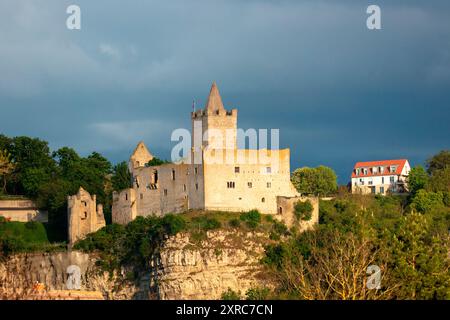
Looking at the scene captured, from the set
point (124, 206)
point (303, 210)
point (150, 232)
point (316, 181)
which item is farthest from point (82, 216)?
point (316, 181)

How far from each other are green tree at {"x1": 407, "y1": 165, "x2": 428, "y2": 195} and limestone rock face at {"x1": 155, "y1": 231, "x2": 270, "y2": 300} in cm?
1687

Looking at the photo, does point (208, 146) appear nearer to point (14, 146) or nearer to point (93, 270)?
point (93, 270)

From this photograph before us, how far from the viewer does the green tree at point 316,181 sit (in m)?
99.9

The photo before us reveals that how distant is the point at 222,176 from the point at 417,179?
1952 cm

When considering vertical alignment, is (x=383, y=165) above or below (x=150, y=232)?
above

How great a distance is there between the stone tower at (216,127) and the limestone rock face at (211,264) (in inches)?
244

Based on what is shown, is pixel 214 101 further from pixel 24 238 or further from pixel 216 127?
pixel 24 238

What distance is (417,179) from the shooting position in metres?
94.5

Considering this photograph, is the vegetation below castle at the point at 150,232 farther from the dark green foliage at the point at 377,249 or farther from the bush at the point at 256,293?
the bush at the point at 256,293

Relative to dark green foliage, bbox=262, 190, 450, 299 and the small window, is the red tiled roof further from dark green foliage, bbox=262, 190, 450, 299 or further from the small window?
the small window

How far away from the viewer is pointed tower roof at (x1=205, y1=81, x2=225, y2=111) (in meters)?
83.7
